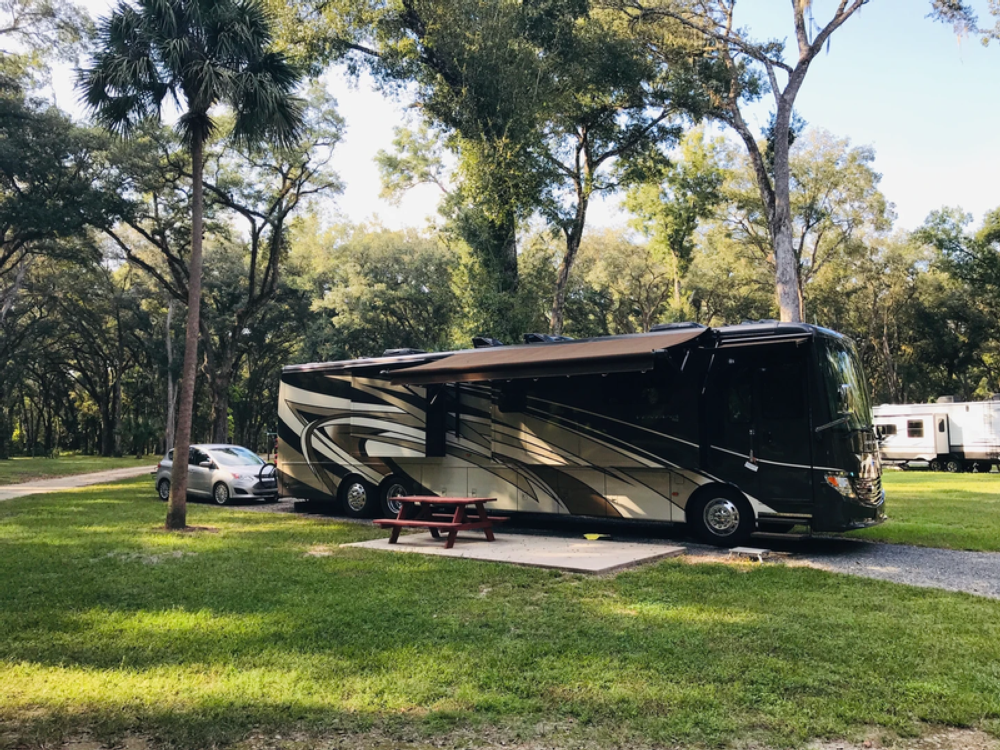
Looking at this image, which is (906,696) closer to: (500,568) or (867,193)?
(500,568)

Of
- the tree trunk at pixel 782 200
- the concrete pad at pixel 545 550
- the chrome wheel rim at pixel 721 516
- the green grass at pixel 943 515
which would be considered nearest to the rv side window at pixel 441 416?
the concrete pad at pixel 545 550

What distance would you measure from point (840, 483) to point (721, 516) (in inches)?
62.9

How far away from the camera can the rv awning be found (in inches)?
376

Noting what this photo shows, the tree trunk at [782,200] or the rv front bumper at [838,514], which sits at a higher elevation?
the tree trunk at [782,200]

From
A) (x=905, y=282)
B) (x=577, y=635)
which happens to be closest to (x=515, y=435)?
(x=577, y=635)

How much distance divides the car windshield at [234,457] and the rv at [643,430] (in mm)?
5095

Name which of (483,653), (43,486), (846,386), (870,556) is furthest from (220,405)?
(483,653)

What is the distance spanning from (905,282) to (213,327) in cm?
3598

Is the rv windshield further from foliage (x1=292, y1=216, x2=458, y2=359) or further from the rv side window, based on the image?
foliage (x1=292, y1=216, x2=458, y2=359)

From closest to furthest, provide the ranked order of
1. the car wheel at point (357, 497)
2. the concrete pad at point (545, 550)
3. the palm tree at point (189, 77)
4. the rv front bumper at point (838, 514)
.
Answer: the concrete pad at point (545, 550)
the rv front bumper at point (838, 514)
the palm tree at point (189, 77)
the car wheel at point (357, 497)

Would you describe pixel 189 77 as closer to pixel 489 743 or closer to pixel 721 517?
pixel 721 517

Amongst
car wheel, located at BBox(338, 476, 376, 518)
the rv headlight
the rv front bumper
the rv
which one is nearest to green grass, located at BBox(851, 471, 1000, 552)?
the rv

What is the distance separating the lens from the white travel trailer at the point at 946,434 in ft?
87.8

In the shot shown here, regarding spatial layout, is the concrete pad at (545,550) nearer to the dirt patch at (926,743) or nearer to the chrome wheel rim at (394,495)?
the chrome wheel rim at (394,495)
